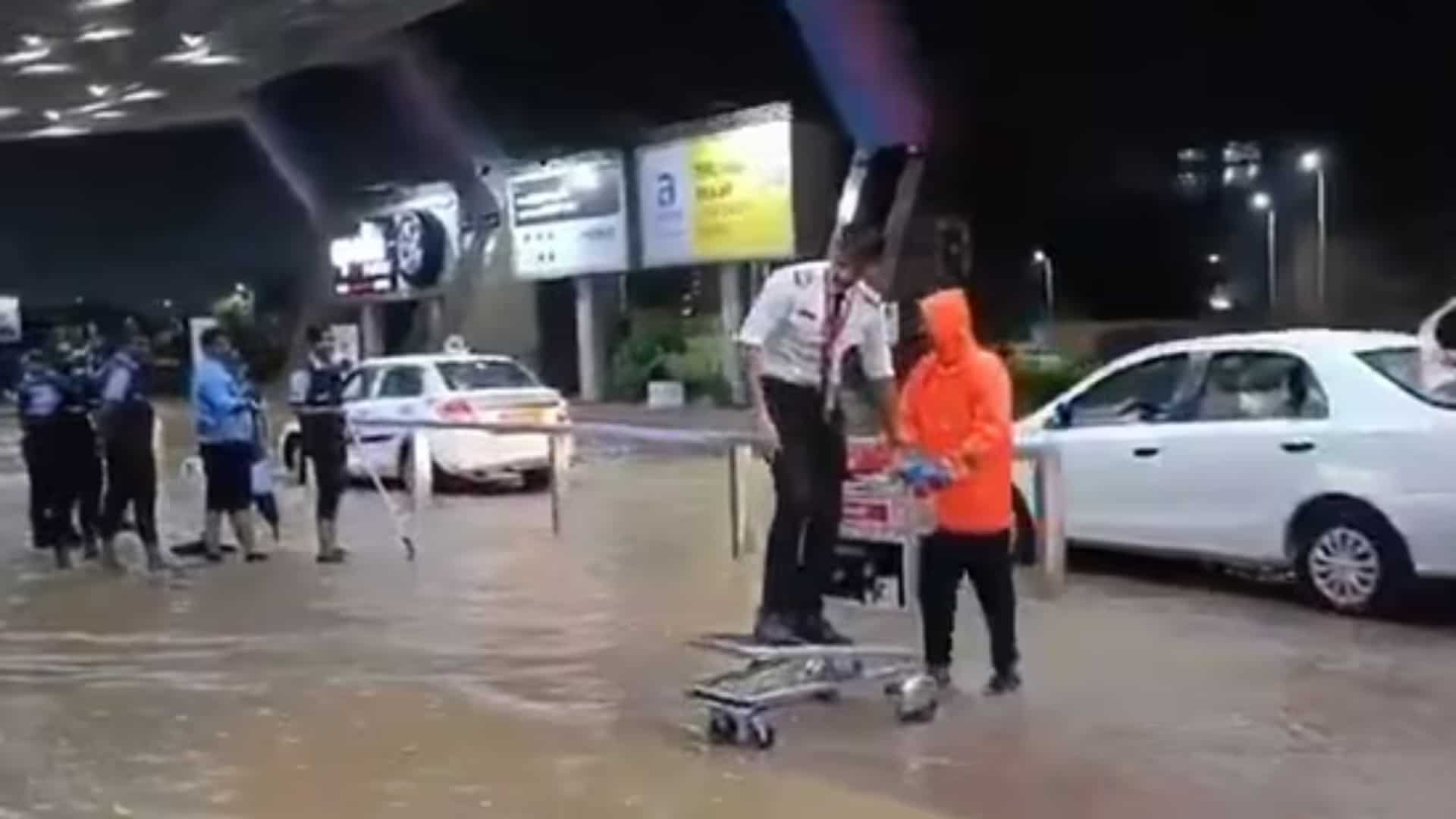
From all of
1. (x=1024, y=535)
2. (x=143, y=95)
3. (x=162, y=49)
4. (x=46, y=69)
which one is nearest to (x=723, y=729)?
(x=1024, y=535)

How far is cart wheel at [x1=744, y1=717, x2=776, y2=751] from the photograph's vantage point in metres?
7.63

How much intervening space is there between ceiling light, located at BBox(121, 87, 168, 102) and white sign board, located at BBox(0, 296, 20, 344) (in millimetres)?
5785

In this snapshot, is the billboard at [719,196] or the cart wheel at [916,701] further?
the billboard at [719,196]

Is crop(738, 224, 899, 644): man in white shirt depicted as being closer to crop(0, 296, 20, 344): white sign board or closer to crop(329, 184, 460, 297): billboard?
crop(329, 184, 460, 297): billboard

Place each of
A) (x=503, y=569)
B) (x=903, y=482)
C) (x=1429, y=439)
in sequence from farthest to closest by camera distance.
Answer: (x=503, y=569) → (x=1429, y=439) → (x=903, y=482)

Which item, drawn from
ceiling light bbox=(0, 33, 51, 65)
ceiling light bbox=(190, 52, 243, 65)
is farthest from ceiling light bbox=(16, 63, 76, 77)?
ceiling light bbox=(190, 52, 243, 65)

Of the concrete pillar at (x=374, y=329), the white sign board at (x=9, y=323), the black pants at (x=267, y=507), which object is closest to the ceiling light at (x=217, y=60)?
the concrete pillar at (x=374, y=329)

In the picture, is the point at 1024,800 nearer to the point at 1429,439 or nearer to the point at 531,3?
the point at 1429,439

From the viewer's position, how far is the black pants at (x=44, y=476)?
1420cm

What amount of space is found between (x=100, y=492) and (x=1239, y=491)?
25.6 ft

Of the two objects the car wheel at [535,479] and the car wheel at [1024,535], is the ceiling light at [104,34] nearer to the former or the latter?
the car wheel at [535,479]

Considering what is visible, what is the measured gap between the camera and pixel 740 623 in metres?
10.8

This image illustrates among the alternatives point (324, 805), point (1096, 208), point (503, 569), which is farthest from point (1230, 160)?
point (324, 805)

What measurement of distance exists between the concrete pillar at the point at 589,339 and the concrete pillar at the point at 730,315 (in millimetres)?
4041
